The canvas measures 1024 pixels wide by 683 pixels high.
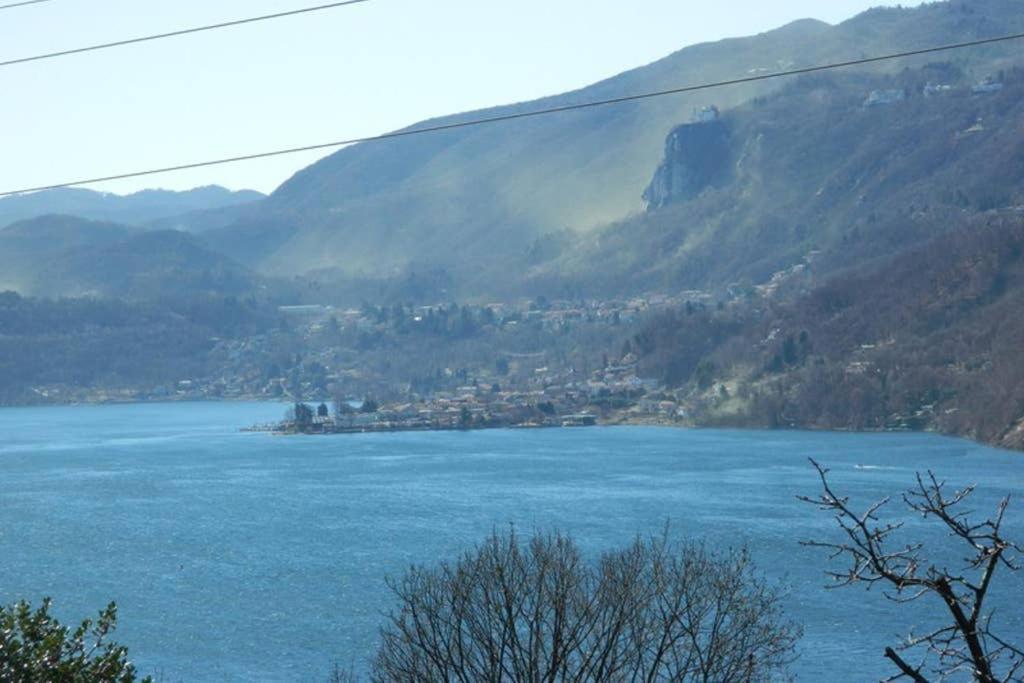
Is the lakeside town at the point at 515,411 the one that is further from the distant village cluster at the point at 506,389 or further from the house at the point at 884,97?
the house at the point at 884,97

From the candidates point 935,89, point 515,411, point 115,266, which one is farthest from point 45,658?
point 115,266

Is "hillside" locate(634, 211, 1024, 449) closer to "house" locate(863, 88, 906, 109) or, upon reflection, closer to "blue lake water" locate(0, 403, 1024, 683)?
"blue lake water" locate(0, 403, 1024, 683)

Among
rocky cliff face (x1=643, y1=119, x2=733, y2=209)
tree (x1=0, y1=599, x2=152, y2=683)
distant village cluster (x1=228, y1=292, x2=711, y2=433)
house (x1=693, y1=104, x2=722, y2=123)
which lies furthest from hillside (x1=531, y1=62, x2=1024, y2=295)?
tree (x1=0, y1=599, x2=152, y2=683)

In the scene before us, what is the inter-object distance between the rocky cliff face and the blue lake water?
8554 cm

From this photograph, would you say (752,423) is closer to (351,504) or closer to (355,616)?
(351,504)

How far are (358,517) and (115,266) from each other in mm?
144028

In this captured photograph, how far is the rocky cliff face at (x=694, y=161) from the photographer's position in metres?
164

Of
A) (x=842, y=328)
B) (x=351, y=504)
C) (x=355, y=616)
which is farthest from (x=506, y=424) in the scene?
(x=355, y=616)

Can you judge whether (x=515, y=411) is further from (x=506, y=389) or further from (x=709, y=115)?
(x=709, y=115)

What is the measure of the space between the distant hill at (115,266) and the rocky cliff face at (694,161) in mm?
49062

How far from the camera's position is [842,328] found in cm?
9181

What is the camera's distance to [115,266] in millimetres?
182625

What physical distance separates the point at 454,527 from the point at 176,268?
480 feet

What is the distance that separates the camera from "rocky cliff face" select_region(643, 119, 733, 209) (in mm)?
164000
